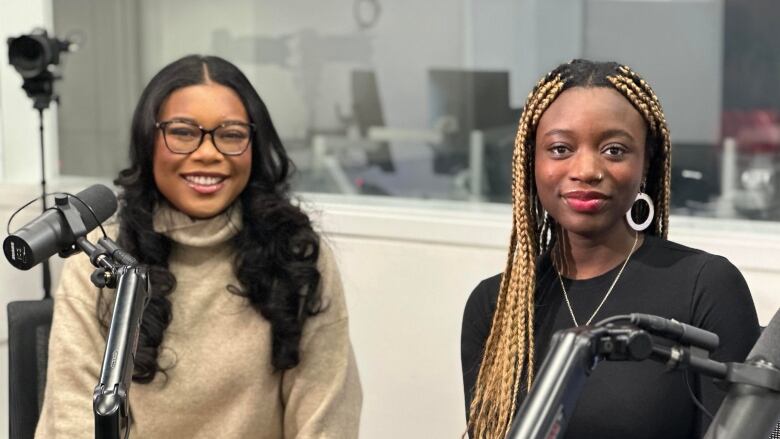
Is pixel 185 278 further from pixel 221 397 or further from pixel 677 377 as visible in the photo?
pixel 677 377

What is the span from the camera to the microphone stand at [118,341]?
1129 millimetres

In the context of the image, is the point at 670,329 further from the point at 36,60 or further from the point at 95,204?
the point at 36,60

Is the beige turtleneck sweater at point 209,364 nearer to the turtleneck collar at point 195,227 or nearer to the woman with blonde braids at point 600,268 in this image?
the turtleneck collar at point 195,227

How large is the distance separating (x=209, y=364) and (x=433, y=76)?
91.0 inches

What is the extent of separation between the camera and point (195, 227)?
2006mm

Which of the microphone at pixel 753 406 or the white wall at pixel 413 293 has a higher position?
the microphone at pixel 753 406

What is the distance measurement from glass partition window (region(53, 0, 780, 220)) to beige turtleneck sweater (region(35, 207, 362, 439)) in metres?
1.67

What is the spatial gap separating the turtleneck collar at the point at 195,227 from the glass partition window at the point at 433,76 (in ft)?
5.70

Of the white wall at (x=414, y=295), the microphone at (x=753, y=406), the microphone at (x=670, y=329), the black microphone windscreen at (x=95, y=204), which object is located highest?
the black microphone windscreen at (x=95, y=204)

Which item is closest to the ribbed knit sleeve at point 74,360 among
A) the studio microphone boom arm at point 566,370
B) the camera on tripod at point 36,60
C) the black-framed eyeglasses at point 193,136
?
the black-framed eyeglasses at point 193,136

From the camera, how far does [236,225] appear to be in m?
2.03

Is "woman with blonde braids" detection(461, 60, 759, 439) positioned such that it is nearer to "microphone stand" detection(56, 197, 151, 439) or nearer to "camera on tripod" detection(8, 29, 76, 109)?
"microphone stand" detection(56, 197, 151, 439)

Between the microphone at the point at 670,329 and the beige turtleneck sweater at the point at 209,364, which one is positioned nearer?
the microphone at the point at 670,329

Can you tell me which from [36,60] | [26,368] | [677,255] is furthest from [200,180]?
[36,60]
